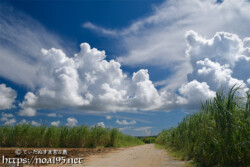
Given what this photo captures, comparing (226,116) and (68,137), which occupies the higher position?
(226,116)

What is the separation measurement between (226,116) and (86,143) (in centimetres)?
1672

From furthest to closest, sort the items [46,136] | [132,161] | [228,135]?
[46,136] < [132,161] < [228,135]

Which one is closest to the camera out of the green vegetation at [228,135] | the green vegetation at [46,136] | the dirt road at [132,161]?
the green vegetation at [228,135]

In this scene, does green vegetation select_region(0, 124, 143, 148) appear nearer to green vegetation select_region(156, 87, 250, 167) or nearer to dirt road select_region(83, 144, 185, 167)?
dirt road select_region(83, 144, 185, 167)

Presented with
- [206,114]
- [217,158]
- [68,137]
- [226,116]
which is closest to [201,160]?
[217,158]

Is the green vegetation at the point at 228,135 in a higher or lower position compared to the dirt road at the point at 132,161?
higher

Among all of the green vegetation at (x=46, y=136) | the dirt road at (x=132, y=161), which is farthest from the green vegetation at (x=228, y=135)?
the green vegetation at (x=46, y=136)

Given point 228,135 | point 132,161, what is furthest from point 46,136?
point 228,135

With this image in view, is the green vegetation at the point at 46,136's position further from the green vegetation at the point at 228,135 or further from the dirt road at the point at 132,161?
the green vegetation at the point at 228,135

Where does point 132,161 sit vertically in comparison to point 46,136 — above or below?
below

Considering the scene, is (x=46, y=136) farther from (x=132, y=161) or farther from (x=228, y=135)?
(x=228, y=135)

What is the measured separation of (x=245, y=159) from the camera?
6281mm

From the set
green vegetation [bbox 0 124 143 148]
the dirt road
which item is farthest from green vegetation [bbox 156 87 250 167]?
green vegetation [bbox 0 124 143 148]

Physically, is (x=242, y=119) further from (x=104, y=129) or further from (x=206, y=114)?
(x=104, y=129)
